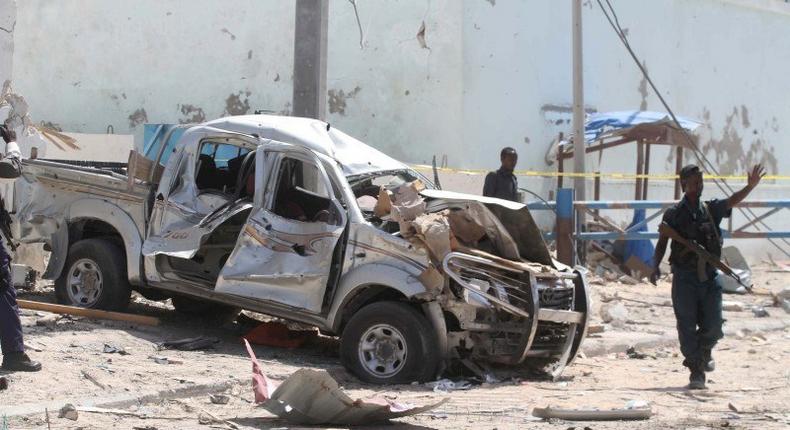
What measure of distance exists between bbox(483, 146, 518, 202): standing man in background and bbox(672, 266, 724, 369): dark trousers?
367 cm

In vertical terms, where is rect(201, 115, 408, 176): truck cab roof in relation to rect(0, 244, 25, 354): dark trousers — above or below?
above

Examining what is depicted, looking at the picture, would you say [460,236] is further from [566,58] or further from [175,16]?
[566,58]

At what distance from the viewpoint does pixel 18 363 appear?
782 cm

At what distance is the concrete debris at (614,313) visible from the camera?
1368 centimetres

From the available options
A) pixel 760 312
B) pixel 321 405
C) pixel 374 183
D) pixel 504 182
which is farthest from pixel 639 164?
pixel 321 405

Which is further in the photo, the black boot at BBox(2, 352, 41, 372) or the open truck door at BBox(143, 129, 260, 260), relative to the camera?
the open truck door at BBox(143, 129, 260, 260)

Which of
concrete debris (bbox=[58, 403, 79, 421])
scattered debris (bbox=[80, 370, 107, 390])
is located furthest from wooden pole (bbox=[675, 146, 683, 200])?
concrete debris (bbox=[58, 403, 79, 421])

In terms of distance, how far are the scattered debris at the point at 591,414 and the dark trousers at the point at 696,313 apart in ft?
4.96

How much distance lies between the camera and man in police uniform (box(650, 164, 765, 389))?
9125 millimetres

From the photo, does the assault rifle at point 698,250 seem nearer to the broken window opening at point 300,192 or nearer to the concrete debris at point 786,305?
the broken window opening at point 300,192

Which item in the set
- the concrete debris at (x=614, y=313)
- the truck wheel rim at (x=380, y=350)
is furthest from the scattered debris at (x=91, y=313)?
the concrete debris at (x=614, y=313)

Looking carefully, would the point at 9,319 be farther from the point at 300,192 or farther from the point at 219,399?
the point at 300,192

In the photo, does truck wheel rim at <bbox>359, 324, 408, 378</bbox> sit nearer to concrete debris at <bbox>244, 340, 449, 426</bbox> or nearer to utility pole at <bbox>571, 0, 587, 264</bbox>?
concrete debris at <bbox>244, 340, 449, 426</bbox>

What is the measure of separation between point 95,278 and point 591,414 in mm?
5140
